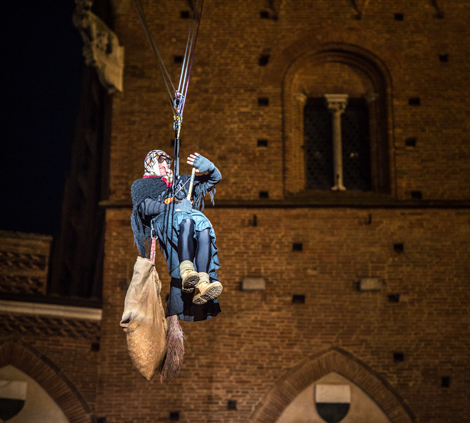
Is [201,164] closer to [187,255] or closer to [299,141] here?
[187,255]

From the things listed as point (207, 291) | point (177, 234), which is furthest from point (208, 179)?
point (207, 291)

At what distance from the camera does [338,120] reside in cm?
1277

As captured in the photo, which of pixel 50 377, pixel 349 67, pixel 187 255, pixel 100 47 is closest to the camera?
pixel 187 255

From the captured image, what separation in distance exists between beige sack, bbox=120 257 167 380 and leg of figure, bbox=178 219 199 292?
263 mm

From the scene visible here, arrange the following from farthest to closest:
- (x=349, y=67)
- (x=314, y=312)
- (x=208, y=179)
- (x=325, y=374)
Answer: (x=349, y=67) → (x=314, y=312) → (x=325, y=374) → (x=208, y=179)

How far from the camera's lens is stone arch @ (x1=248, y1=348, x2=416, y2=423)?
11.3m

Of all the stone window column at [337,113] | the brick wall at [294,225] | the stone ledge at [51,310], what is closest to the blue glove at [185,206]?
the brick wall at [294,225]

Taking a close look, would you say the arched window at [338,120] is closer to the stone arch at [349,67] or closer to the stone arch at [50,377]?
the stone arch at [349,67]

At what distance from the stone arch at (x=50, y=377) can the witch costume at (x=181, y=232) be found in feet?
15.5

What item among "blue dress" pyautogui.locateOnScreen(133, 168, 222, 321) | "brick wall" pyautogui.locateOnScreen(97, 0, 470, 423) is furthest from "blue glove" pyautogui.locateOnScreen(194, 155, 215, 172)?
"brick wall" pyautogui.locateOnScreen(97, 0, 470, 423)

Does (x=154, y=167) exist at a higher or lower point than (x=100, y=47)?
lower

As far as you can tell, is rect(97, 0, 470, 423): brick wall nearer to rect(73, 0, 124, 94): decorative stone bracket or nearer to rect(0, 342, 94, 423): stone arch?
rect(73, 0, 124, 94): decorative stone bracket

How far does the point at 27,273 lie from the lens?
1123 centimetres

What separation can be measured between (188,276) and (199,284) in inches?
4.9
